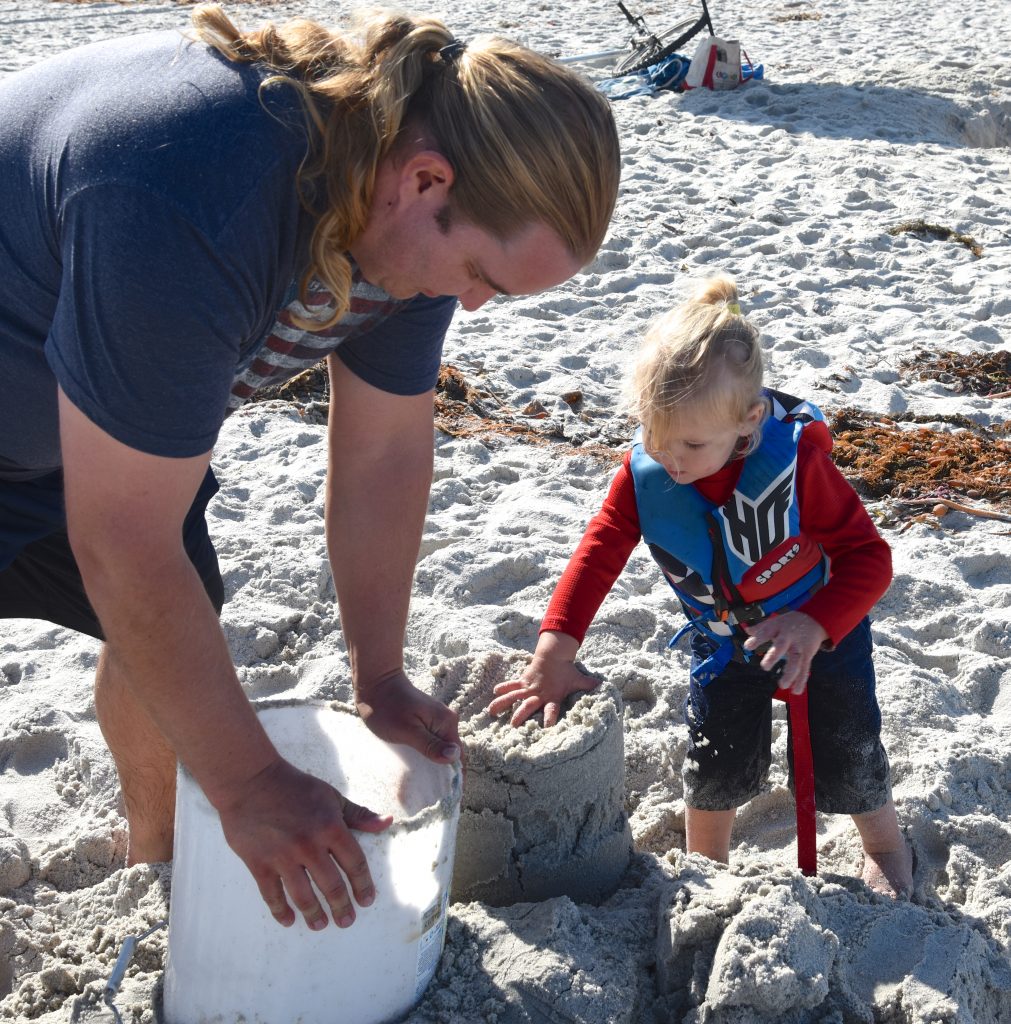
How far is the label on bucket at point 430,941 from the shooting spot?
1.58 metres

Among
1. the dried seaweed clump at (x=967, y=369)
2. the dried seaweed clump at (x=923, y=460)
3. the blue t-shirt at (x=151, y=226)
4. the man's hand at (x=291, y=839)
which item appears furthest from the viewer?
the dried seaweed clump at (x=967, y=369)

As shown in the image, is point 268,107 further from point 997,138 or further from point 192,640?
point 997,138

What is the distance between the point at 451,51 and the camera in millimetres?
1483

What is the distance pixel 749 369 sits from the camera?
1994 millimetres

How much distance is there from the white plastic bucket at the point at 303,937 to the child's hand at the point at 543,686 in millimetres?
362

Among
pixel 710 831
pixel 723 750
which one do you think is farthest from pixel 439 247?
pixel 710 831

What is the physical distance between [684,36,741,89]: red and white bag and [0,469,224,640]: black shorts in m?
7.72

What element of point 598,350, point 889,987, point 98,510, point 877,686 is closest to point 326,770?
point 98,510

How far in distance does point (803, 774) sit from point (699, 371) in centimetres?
80

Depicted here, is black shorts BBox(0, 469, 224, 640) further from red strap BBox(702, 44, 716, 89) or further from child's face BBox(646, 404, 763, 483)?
red strap BBox(702, 44, 716, 89)

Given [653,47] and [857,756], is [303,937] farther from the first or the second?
[653,47]

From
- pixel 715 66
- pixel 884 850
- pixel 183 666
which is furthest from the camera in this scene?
pixel 715 66

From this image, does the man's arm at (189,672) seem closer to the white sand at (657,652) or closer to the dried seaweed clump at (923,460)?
the white sand at (657,652)

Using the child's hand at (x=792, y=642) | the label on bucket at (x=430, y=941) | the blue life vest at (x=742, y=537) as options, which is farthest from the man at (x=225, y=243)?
the child's hand at (x=792, y=642)
